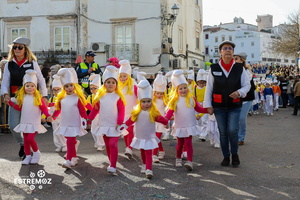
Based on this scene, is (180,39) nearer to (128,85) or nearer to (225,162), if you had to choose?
(128,85)

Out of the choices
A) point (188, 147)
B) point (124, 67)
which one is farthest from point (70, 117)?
point (188, 147)

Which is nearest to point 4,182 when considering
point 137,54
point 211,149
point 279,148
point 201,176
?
point 201,176

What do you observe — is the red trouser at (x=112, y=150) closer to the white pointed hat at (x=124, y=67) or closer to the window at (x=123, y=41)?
the white pointed hat at (x=124, y=67)

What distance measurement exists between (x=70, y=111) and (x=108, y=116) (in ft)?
2.36

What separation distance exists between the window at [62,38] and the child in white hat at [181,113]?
20.7 m

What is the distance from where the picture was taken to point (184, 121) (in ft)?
22.1

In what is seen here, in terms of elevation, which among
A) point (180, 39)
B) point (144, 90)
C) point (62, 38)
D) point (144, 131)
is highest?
point (180, 39)

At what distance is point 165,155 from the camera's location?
25.9 feet

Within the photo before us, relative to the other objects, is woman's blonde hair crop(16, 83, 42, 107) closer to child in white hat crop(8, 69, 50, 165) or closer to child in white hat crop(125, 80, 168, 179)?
child in white hat crop(8, 69, 50, 165)

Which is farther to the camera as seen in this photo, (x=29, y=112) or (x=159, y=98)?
(x=159, y=98)

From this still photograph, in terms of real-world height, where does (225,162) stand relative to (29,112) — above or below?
below

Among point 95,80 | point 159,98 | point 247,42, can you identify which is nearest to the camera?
point 159,98

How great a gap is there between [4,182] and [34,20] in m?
22.9

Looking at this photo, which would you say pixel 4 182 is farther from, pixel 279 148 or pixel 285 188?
pixel 279 148
